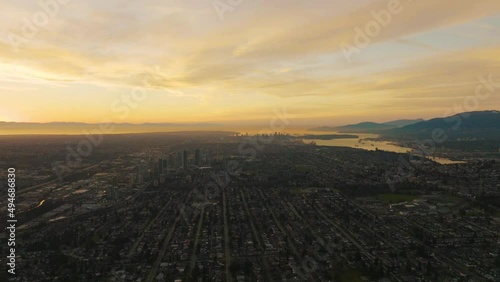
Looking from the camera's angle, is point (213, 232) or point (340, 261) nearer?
point (340, 261)

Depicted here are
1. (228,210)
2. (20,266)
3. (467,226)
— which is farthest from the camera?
(228,210)

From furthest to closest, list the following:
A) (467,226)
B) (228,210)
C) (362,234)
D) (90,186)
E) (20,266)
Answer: (90,186)
(228,210)
(467,226)
(362,234)
(20,266)

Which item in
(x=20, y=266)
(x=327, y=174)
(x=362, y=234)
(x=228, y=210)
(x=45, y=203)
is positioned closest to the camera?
(x=20, y=266)

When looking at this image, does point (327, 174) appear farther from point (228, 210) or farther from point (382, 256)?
point (382, 256)

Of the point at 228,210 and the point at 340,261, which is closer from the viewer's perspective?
the point at 340,261

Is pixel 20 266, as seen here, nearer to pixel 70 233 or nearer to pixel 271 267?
pixel 70 233

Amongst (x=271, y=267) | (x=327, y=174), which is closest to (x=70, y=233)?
(x=271, y=267)

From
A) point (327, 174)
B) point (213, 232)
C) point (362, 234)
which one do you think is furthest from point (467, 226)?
point (327, 174)

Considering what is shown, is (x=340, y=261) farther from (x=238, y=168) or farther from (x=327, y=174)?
(x=238, y=168)

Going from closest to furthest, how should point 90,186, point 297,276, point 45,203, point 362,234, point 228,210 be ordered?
point 297,276 → point 362,234 → point 228,210 → point 45,203 → point 90,186
